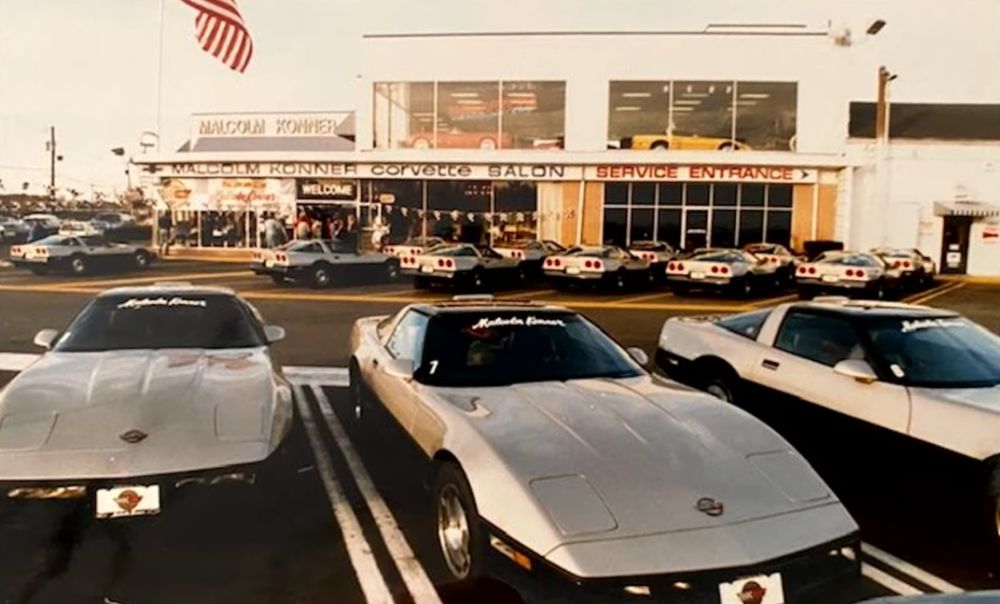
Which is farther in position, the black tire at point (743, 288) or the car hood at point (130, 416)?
the black tire at point (743, 288)

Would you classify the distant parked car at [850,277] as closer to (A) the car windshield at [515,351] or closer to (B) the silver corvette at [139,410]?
(A) the car windshield at [515,351]

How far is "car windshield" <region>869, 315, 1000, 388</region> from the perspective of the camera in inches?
185

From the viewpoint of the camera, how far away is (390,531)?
4.02 metres

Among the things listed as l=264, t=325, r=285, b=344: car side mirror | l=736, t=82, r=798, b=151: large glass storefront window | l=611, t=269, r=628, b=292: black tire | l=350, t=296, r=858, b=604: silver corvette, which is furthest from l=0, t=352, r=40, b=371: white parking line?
l=736, t=82, r=798, b=151: large glass storefront window

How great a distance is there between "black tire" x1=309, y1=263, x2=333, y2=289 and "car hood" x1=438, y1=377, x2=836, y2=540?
11.8m

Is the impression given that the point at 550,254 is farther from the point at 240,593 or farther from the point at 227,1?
the point at 240,593

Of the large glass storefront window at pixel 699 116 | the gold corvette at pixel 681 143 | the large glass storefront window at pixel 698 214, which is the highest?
the large glass storefront window at pixel 699 116

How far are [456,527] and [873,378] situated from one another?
258 cm

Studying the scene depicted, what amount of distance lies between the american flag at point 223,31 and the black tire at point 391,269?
7.86 metres

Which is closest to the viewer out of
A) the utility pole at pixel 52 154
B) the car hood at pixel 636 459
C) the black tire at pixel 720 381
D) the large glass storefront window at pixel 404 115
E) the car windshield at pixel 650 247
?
the car hood at pixel 636 459

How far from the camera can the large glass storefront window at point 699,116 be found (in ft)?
82.1

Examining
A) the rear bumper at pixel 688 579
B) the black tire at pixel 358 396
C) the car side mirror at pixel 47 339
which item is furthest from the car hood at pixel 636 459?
the car side mirror at pixel 47 339

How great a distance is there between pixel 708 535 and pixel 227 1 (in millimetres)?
7570

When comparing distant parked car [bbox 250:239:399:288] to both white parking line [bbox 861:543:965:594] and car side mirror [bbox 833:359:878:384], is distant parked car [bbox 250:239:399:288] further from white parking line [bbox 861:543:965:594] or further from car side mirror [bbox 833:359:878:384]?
white parking line [bbox 861:543:965:594]
